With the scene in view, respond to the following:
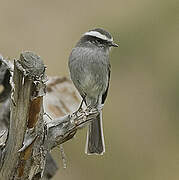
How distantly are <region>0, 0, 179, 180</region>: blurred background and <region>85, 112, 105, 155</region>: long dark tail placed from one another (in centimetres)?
124

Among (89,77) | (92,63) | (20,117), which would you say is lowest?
(20,117)

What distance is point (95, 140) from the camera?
5352mm

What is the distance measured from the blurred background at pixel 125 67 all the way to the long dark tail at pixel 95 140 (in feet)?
4.05

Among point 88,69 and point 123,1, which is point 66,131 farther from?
point 123,1

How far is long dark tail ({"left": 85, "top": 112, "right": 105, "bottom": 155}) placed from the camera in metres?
5.28

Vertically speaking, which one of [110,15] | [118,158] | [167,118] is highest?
[110,15]

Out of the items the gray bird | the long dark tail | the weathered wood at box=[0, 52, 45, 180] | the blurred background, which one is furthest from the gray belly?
the blurred background

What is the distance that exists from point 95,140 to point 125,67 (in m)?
2.62

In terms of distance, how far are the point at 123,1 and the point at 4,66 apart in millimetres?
4162

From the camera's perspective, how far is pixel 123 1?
8.70 m

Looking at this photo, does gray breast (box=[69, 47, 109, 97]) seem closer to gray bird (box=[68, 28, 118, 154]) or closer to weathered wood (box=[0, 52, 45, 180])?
gray bird (box=[68, 28, 118, 154])

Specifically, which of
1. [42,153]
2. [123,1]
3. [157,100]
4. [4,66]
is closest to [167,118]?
[157,100]

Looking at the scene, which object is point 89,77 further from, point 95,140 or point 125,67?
point 125,67

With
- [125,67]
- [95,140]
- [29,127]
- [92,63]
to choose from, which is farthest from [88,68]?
[125,67]
